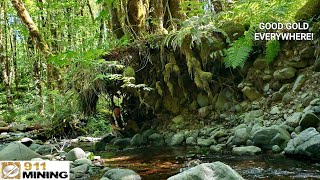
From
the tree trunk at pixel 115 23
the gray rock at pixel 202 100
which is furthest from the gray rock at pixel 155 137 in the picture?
the tree trunk at pixel 115 23

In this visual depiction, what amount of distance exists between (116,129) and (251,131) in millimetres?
4114

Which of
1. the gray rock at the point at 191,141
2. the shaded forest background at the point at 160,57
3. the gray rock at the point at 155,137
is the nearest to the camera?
the shaded forest background at the point at 160,57

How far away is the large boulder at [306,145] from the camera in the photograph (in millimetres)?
3809

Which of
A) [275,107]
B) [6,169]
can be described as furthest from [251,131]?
[6,169]

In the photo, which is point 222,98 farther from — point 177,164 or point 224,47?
point 177,164

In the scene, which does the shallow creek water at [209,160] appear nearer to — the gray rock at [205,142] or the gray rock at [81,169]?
the gray rock at [205,142]

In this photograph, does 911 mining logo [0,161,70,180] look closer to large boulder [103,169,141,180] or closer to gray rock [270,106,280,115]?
large boulder [103,169,141,180]

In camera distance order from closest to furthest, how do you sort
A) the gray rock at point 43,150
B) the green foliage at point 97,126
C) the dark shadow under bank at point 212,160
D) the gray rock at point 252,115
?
the dark shadow under bank at point 212,160, the gray rock at point 252,115, the gray rock at point 43,150, the green foliage at point 97,126

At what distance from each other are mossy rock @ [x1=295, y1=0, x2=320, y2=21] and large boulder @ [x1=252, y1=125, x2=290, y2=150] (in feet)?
7.17

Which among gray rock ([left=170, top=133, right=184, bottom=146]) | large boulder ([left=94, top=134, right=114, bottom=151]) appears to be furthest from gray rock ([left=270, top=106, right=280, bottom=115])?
large boulder ([left=94, top=134, right=114, bottom=151])

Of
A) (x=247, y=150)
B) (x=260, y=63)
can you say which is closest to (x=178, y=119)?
(x=260, y=63)

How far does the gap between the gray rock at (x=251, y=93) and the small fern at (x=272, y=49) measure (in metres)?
0.69

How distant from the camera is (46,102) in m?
9.38

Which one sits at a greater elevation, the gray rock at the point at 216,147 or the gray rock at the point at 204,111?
the gray rock at the point at 204,111
